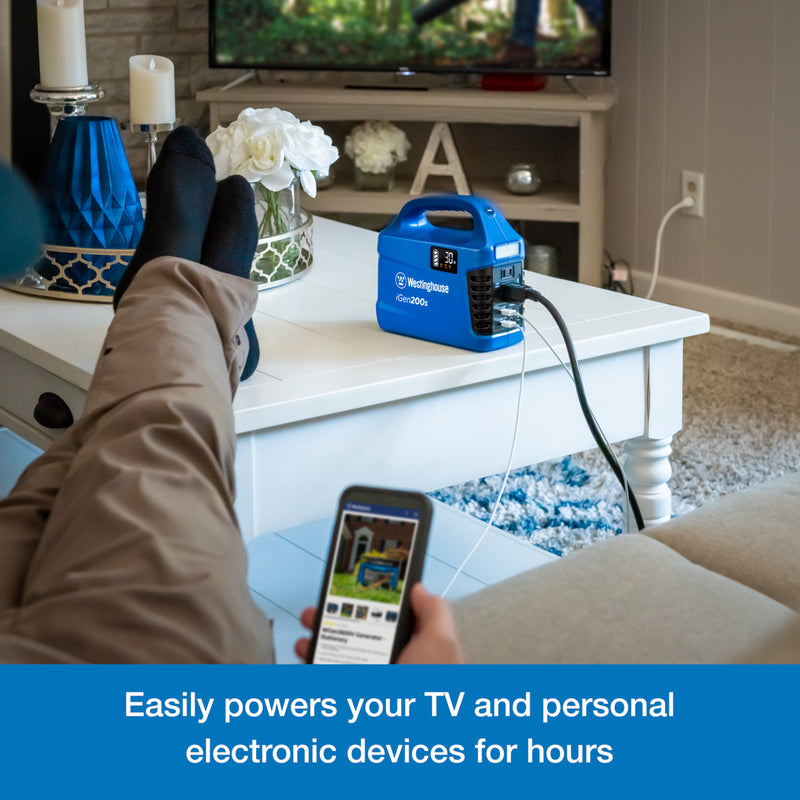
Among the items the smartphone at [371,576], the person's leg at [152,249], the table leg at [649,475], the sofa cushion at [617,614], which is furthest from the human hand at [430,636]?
the table leg at [649,475]

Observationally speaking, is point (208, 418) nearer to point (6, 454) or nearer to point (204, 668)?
point (204, 668)

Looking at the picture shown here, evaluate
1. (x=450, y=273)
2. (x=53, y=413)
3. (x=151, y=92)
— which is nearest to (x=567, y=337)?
(x=450, y=273)

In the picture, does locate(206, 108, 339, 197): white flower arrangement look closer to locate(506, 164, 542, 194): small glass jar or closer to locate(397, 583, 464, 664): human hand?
locate(397, 583, 464, 664): human hand

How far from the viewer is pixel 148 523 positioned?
27.7 inches

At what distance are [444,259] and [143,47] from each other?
2199 mm

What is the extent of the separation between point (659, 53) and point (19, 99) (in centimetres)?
160

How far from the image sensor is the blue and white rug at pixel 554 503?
1668mm

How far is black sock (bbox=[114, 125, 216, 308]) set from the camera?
1.13m

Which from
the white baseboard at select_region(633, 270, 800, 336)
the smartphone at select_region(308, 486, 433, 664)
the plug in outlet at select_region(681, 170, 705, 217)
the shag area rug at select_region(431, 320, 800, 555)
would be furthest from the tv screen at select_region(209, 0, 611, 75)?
the smartphone at select_region(308, 486, 433, 664)

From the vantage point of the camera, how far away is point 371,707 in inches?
23.1

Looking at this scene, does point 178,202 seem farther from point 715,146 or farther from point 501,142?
point 501,142

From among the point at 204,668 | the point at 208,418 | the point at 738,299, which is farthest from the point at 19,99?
the point at 204,668

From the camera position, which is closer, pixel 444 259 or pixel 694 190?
pixel 444 259

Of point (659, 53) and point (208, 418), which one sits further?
point (659, 53)
